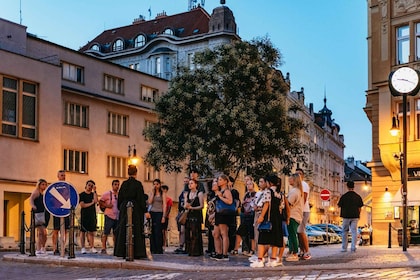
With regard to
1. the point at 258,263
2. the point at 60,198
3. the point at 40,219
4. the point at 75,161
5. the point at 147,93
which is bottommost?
the point at 258,263

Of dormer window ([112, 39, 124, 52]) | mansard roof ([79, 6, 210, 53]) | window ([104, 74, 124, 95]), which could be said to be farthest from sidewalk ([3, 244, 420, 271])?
dormer window ([112, 39, 124, 52])

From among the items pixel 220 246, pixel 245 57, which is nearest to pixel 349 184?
pixel 220 246

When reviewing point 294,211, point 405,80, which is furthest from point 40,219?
point 405,80

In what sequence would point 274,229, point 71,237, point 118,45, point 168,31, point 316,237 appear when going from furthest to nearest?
1. point 118,45
2. point 168,31
3. point 316,237
4. point 71,237
5. point 274,229

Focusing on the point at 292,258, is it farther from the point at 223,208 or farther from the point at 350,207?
the point at 350,207

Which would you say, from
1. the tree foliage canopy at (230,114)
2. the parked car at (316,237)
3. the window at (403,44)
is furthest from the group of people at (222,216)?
the parked car at (316,237)

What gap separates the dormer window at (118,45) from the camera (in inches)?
3333

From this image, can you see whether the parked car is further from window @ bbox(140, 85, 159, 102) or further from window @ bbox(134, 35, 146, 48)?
window @ bbox(134, 35, 146, 48)

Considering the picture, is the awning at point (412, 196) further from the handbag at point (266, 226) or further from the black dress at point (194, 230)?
the handbag at point (266, 226)

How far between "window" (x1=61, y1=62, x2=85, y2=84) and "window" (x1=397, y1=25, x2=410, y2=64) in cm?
1938

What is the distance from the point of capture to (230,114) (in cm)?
3000

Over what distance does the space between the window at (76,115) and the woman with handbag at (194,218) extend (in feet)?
88.1

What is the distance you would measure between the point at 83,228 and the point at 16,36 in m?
24.9

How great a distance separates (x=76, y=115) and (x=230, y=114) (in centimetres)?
1700
